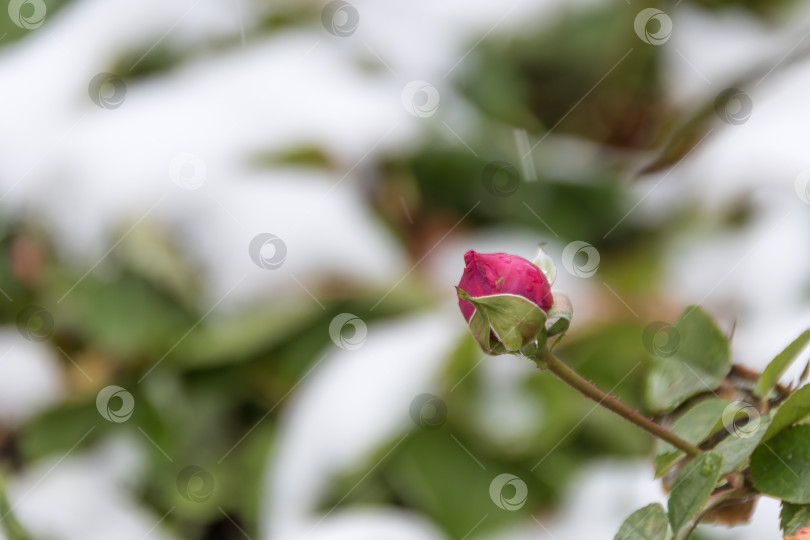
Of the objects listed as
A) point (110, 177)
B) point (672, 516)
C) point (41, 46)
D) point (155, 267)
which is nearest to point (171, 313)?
point (155, 267)

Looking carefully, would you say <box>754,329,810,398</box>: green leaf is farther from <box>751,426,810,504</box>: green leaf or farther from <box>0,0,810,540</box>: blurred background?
<box>0,0,810,540</box>: blurred background

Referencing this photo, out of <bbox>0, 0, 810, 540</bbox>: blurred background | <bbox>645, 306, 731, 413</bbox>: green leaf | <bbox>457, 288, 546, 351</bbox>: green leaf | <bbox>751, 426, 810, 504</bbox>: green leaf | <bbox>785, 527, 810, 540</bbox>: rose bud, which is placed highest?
<bbox>0, 0, 810, 540</bbox>: blurred background

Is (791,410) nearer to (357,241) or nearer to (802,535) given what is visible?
(802,535)

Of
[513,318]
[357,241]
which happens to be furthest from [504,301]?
[357,241]

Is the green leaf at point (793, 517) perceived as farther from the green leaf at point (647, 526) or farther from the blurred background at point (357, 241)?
the blurred background at point (357, 241)

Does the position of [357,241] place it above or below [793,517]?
above

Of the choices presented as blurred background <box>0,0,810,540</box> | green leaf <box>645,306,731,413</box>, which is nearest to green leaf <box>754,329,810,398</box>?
green leaf <box>645,306,731,413</box>
